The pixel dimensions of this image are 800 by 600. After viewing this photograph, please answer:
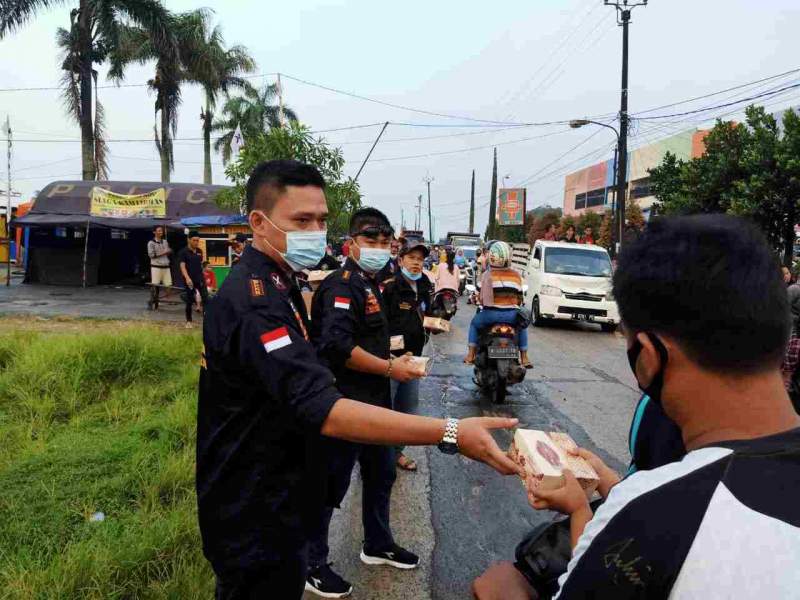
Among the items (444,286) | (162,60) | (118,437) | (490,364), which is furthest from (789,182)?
(162,60)

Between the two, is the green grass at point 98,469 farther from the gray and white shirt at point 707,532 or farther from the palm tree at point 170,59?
the palm tree at point 170,59

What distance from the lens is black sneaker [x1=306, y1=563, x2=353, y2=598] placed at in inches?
117

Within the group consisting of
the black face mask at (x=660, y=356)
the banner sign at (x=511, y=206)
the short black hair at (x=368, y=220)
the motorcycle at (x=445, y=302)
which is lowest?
the motorcycle at (x=445, y=302)

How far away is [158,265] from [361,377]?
12.0 meters

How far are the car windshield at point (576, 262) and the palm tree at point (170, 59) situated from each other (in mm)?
14671

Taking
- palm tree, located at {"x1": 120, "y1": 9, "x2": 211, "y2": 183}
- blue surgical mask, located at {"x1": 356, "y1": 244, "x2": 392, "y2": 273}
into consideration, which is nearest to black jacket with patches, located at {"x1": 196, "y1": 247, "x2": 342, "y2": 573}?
blue surgical mask, located at {"x1": 356, "y1": 244, "x2": 392, "y2": 273}

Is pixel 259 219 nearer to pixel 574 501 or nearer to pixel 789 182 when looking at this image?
pixel 574 501

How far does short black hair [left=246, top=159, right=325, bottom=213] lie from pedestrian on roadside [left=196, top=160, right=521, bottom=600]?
A: 0.27 m

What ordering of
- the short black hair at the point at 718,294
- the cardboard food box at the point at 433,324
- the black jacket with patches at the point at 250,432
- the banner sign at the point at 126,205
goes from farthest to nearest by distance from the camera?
the banner sign at the point at 126,205
the cardboard food box at the point at 433,324
the black jacket with patches at the point at 250,432
the short black hair at the point at 718,294

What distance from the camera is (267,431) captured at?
182 centimetres

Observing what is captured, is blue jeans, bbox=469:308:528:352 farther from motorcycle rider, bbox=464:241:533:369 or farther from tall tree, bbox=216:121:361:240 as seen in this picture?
tall tree, bbox=216:121:361:240

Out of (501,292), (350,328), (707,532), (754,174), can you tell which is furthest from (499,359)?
(754,174)

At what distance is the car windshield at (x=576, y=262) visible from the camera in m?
13.4

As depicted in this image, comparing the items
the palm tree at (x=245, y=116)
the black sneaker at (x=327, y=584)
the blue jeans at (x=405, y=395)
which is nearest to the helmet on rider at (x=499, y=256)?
the blue jeans at (x=405, y=395)
